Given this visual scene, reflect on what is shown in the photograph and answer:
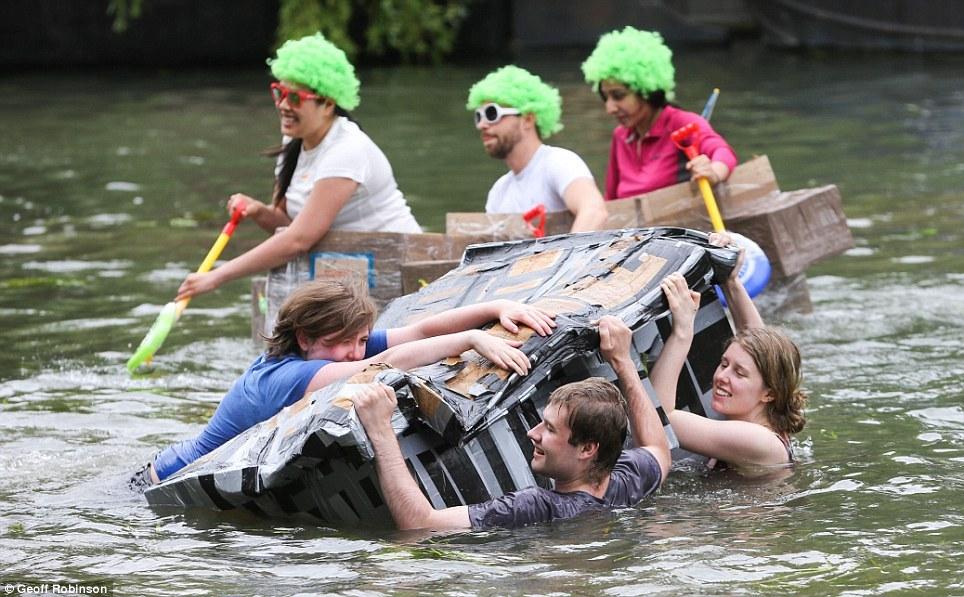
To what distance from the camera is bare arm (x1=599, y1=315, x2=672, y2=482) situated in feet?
17.3

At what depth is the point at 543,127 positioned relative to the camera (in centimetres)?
785

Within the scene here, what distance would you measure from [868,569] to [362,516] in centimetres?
166

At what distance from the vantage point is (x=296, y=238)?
7.38 meters

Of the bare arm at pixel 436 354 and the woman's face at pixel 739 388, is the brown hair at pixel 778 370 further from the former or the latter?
the bare arm at pixel 436 354

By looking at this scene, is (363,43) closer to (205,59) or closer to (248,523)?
(205,59)

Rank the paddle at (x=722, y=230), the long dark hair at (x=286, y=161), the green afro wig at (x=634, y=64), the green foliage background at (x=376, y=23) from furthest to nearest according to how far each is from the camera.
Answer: the green foliage background at (x=376, y=23) < the green afro wig at (x=634, y=64) < the long dark hair at (x=286, y=161) < the paddle at (x=722, y=230)

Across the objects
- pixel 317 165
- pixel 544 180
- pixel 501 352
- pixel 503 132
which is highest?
pixel 503 132

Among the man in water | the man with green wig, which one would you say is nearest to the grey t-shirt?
the man in water

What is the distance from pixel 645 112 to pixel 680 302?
2.82 meters

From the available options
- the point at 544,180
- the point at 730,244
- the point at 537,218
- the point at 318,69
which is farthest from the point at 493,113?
the point at 730,244

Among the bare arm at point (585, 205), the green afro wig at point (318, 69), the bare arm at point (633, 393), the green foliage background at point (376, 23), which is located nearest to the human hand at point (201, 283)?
the green afro wig at point (318, 69)

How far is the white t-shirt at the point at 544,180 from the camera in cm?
759

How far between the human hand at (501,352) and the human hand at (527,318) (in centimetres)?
9

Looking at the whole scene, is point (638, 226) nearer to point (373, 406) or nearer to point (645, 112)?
point (645, 112)
